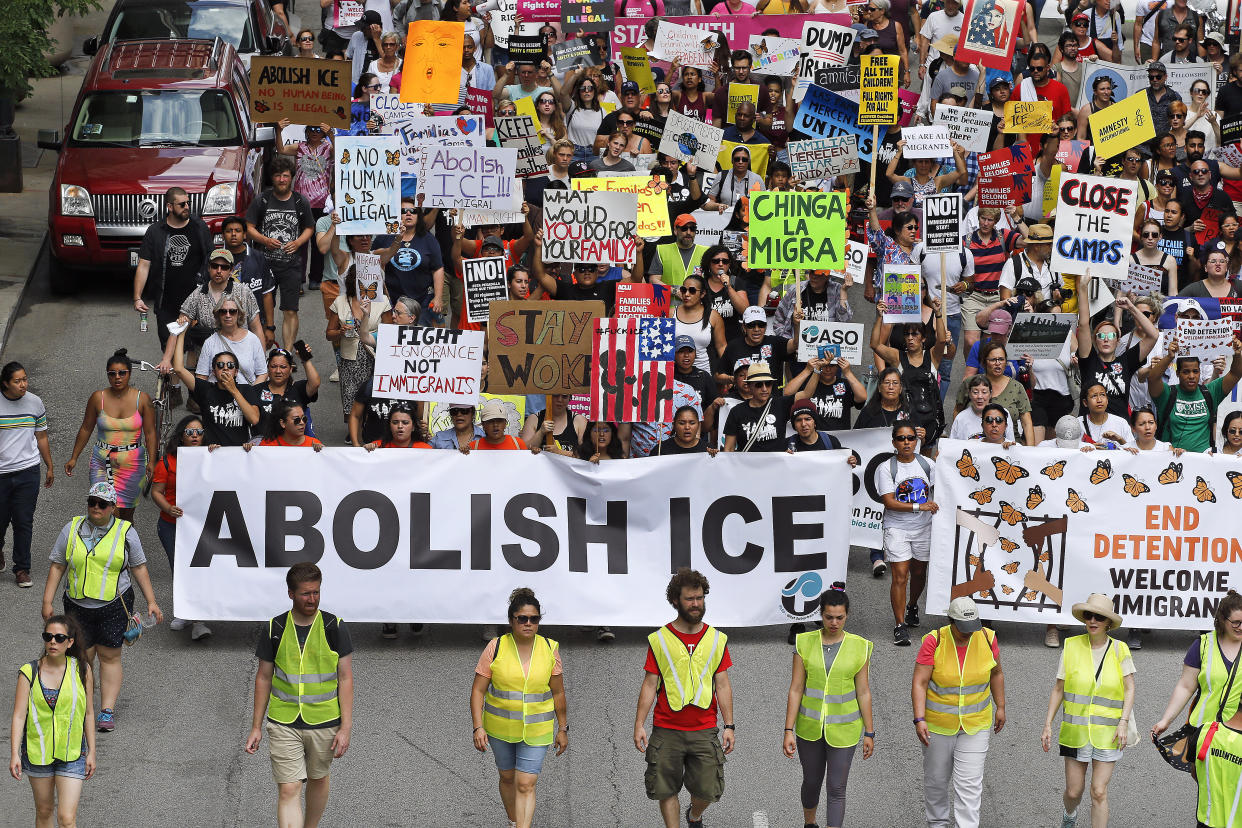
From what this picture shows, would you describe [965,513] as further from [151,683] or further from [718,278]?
[151,683]

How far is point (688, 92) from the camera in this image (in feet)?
68.0

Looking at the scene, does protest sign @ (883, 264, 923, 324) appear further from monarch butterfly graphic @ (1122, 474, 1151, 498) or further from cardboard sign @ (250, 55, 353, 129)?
cardboard sign @ (250, 55, 353, 129)

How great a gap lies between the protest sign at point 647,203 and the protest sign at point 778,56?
14.3 ft

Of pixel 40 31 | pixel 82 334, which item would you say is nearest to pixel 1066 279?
pixel 82 334

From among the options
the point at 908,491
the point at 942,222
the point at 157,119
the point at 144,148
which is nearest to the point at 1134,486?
the point at 908,491

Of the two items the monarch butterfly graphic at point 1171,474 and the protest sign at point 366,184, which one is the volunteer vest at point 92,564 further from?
the monarch butterfly graphic at point 1171,474

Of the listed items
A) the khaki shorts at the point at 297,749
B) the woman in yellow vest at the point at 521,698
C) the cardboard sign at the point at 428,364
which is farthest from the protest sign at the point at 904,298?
the khaki shorts at the point at 297,749

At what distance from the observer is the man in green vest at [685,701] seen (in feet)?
34.2

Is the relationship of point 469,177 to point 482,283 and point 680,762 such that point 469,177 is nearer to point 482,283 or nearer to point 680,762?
point 482,283

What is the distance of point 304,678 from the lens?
10391mm

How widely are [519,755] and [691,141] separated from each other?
9854 millimetres

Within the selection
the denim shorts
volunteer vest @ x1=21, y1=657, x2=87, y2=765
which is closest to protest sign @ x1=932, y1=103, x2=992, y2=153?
the denim shorts

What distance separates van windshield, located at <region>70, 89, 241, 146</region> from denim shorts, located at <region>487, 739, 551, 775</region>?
1164 cm

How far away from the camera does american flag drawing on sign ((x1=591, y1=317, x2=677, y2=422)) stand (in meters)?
13.7
